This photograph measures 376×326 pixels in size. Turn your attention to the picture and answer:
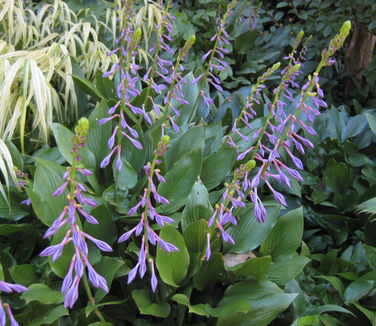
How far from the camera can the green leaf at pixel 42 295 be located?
1.46 meters

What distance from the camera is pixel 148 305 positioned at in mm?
1625

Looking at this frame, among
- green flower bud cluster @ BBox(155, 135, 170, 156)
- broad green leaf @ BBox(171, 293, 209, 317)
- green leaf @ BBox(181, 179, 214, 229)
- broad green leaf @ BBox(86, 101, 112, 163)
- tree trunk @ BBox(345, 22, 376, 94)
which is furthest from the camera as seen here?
tree trunk @ BBox(345, 22, 376, 94)

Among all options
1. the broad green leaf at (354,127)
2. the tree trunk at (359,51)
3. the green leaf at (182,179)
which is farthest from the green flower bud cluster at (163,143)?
the tree trunk at (359,51)

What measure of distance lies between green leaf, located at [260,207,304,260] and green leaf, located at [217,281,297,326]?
24 centimetres

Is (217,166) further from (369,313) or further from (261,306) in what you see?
(369,313)

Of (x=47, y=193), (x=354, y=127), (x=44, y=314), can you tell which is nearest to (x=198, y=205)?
(x=47, y=193)

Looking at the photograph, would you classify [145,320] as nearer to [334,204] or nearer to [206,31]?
[334,204]

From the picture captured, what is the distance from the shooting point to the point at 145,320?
5.65 feet

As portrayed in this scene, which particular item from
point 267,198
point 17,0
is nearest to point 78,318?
point 267,198

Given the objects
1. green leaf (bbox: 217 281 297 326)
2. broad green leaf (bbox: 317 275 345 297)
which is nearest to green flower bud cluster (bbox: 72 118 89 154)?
green leaf (bbox: 217 281 297 326)

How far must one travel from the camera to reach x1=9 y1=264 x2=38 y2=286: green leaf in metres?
1.60

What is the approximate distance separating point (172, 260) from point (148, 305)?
0.19 m

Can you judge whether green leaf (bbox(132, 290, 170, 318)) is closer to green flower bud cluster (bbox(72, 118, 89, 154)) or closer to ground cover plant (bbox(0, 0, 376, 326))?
ground cover plant (bbox(0, 0, 376, 326))

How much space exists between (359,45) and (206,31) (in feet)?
4.82
